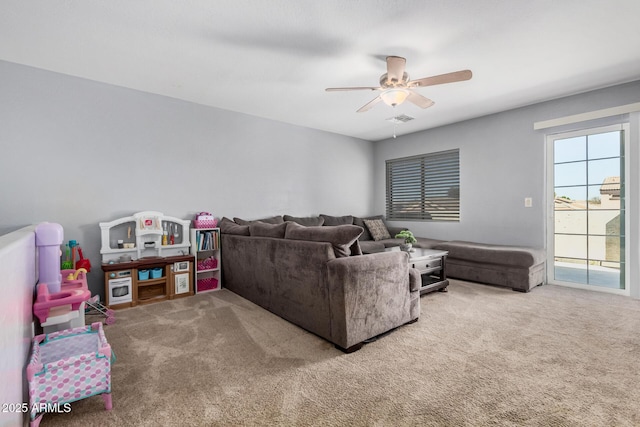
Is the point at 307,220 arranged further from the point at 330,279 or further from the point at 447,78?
the point at 447,78

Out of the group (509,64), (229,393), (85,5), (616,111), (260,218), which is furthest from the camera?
(260,218)

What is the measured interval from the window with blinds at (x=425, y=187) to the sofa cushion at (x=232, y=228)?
138 inches

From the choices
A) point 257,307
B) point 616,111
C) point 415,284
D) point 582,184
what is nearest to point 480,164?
point 582,184

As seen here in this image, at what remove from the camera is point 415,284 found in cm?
262

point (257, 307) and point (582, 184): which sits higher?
point (582, 184)

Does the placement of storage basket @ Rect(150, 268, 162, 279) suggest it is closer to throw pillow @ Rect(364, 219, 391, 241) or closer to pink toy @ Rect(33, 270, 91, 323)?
pink toy @ Rect(33, 270, 91, 323)

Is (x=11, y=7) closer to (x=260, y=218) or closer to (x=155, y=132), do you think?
(x=155, y=132)

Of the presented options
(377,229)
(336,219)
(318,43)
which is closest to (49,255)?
(318,43)

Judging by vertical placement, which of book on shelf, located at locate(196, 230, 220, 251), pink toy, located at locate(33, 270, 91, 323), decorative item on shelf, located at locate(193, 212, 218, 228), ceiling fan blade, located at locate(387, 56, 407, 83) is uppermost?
ceiling fan blade, located at locate(387, 56, 407, 83)

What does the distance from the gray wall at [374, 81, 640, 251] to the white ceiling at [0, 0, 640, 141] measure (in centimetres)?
26

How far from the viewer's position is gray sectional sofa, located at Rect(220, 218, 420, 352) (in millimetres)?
2104

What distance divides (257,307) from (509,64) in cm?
365

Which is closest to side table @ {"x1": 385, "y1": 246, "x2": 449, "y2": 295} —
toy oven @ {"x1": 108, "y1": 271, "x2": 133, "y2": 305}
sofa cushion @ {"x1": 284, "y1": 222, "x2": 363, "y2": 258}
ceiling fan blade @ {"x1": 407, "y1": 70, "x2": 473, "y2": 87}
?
sofa cushion @ {"x1": 284, "y1": 222, "x2": 363, "y2": 258}

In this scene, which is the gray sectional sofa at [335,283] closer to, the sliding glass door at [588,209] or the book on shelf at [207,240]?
the book on shelf at [207,240]
